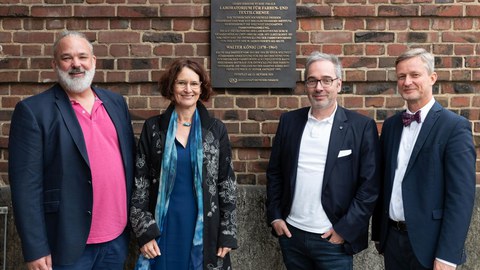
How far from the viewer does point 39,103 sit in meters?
2.91

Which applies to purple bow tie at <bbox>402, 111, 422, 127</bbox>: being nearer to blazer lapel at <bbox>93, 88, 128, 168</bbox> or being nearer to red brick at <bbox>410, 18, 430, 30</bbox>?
red brick at <bbox>410, 18, 430, 30</bbox>

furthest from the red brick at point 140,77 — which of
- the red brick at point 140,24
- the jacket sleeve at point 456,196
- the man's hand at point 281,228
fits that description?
the jacket sleeve at point 456,196

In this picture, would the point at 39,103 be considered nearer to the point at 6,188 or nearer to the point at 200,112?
the point at 200,112

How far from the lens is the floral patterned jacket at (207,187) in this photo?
3.02m

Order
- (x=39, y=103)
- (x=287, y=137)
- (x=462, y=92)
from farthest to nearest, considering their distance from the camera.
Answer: (x=462, y=92) → (x=287, y=137) → (x=39, y=103)

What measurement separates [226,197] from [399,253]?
1.11 meters

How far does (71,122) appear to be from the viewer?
115 inches

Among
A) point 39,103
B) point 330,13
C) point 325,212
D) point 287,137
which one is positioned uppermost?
point 330,13

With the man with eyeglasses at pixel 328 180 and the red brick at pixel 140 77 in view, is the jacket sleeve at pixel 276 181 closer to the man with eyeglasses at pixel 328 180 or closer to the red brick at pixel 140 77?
the man with eyeglasses at pixel 328 180

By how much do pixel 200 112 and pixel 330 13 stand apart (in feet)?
5.30

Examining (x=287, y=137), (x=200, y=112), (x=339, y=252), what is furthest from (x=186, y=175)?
(x=339, y=252)

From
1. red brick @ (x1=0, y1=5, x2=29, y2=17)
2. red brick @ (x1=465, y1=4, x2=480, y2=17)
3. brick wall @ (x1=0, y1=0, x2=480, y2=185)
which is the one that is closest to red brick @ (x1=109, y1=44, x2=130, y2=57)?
brick wall @ (x1=0, y1=0, x2=480, y2=185)

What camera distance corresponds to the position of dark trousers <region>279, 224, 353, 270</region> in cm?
318

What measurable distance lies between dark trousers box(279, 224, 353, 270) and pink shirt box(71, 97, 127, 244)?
1.12 meters
